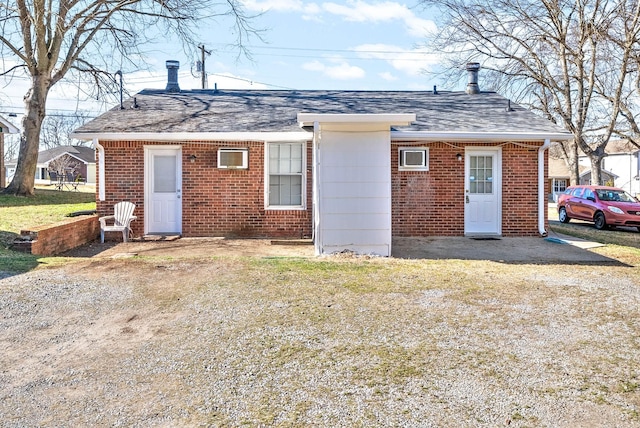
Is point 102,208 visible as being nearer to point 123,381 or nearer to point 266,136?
point 266,136

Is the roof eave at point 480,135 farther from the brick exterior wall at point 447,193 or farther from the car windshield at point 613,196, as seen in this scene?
the car windshield at point 613,196

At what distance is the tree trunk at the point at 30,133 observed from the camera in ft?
60.7

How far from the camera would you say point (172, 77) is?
49.6 ft

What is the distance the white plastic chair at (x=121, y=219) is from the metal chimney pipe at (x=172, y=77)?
17.9 feet

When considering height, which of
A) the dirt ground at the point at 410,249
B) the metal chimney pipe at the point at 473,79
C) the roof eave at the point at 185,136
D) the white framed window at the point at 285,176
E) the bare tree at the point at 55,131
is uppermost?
the bare tree at the point at 55,131

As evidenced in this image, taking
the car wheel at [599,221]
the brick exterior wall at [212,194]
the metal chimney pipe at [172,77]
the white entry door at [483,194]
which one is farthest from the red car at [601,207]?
the metal chimney pipe at [172,77]

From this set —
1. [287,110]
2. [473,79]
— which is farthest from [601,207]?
[287,110]

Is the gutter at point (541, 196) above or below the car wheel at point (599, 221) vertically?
above

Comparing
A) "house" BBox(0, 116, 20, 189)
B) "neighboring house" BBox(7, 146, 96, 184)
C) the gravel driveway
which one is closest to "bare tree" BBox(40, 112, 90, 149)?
"neighboring house" BBox(7, 146, 96, 184)

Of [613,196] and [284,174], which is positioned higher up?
[284,174]

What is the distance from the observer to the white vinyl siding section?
8.58m

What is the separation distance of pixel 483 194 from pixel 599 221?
6.96 metres

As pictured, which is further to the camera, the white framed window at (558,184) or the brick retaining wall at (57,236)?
the white framed window at (558,184)

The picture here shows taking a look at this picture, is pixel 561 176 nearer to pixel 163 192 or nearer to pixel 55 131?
pixel 163 192
